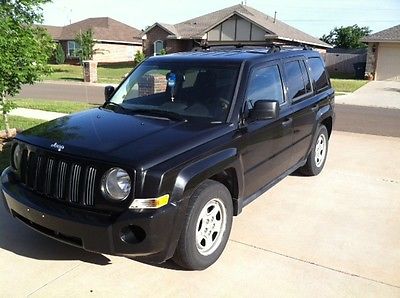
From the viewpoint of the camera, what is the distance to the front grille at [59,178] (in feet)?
10.8

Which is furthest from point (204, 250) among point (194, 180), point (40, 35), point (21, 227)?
point (40, 35)

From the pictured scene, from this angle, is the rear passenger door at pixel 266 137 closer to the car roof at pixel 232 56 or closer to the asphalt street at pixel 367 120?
the car roof at pixel 232 56

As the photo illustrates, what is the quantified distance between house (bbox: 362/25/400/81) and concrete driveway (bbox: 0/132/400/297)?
2746 cm

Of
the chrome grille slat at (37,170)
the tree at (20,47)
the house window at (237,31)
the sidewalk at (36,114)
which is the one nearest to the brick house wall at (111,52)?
the house window at (237,31)

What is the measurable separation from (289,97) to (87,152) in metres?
2.68

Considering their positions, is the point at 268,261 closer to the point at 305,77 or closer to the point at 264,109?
the point at 264,109

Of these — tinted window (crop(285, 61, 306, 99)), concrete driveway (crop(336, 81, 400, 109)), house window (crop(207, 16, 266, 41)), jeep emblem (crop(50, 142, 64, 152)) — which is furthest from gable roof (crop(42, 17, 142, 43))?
jeep emblem (crop(50, 142, 64, 152))

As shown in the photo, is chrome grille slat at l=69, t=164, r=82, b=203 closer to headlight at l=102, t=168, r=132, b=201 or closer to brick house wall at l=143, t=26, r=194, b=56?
headlight at l=102, t=168, r=132, b=201

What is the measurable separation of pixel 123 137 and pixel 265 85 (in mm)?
1814

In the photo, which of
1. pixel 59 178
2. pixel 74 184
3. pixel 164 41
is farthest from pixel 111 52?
pixel 74 184

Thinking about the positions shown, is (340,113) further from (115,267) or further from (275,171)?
(115,267)

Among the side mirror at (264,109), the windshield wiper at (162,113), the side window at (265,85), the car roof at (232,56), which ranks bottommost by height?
the windshield wiper at (162,113)

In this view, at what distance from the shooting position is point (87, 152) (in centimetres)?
335

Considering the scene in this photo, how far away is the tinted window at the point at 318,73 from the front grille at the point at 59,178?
3793 mm
